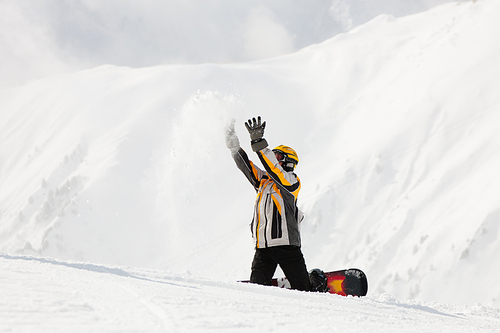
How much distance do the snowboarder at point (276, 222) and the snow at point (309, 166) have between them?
1809mm

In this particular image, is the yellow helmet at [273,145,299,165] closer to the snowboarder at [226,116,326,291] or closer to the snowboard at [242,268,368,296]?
the snowboarder at [226,116,326,291]

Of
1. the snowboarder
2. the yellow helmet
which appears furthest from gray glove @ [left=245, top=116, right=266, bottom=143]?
the yellow helmet

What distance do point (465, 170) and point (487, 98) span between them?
658 cm

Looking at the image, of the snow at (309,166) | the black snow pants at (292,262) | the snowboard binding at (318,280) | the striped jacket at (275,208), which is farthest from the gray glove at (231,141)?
the snowboard binding at (318,280)

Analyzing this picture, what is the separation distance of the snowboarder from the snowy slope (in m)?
0.69

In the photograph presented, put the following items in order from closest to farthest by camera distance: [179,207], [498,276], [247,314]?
[247,314] < [498,276] < [179,207]

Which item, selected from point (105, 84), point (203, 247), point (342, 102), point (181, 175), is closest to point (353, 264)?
point (203, 247)

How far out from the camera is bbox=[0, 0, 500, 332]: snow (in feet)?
68.9

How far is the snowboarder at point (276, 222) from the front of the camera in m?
4.45

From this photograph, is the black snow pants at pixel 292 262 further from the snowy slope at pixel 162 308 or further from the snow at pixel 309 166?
the snow at pixel 309 166

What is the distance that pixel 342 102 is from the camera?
35.7m

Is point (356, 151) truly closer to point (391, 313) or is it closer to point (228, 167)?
point (228, 167)

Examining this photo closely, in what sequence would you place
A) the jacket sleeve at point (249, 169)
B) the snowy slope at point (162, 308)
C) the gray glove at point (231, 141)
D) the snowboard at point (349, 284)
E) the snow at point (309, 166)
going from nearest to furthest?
the snowy slope at point (162, 308), the jacket sleeve at point (249, 169), the gray glove at point (231, 141), the snowboard at point (349, 284), the snow at point (309, 166)

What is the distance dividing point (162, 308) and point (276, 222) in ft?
7.70
